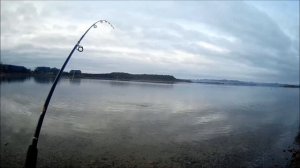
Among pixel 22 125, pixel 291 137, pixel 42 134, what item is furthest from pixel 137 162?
pixel 291 137

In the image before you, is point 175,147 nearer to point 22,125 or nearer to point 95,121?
point 95,121

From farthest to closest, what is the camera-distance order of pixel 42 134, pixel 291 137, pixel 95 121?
pixel 95 121 < pixel 291 137 < pixel 42 134

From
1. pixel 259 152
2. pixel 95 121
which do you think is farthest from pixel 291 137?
pixel 95 121

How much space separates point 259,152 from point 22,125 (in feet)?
85.8

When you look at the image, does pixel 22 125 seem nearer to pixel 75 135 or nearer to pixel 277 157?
pixel 75 135

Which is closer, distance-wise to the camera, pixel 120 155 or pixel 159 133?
pixel 120 155

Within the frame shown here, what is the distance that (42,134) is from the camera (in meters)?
27.9

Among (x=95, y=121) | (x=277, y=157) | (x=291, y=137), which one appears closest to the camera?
(x=277, y=157)

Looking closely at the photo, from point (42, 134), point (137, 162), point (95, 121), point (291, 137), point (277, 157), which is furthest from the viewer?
point (95, 121)

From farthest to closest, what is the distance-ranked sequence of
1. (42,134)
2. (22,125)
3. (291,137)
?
1. (291,137)
2. (22,125)
3. (42,134)

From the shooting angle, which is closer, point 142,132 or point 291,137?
point 142,132

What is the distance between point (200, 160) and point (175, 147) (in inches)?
164

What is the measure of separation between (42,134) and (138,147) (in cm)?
1053

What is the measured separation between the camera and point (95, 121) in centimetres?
3722
